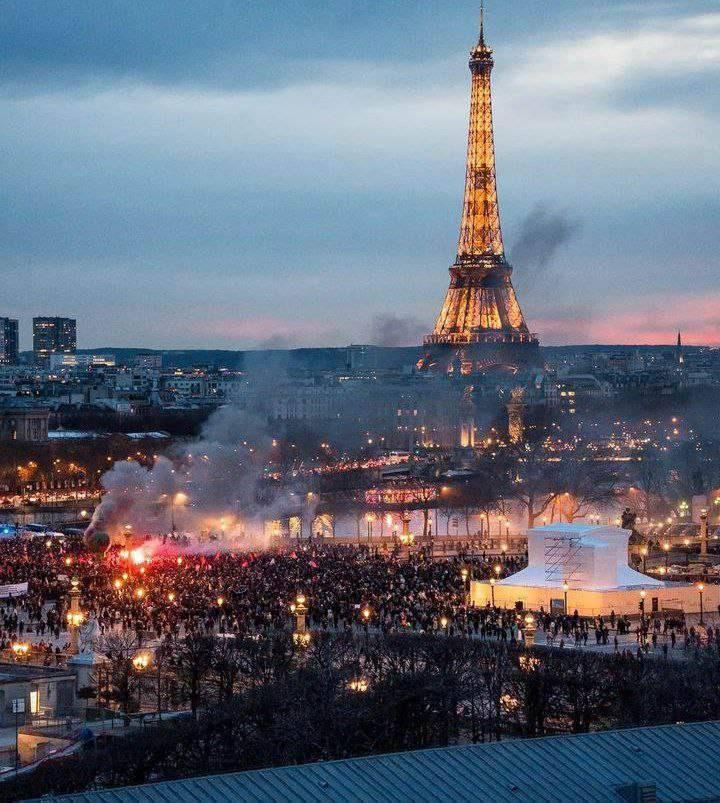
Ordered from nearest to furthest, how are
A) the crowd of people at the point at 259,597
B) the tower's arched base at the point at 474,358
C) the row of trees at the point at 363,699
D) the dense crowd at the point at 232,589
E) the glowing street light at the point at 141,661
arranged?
the row of trees at the point at 363,699
the glowing street light at the point at 141,661
the crowd of people at the point at 259,597
the dense crowd at the point at 232,589
the tower's arched base at the point at 474,358

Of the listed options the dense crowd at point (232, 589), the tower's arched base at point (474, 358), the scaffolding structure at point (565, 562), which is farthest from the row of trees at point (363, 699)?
the tower's arched base at point (474, 358)

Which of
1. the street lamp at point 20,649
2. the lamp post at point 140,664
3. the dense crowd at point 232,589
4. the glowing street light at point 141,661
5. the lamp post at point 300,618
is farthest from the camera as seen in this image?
the dense crowd at point 232,589

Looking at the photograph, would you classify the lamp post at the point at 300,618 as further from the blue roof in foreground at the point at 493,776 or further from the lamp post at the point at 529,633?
the blue roof in foreground at the point at 493,776

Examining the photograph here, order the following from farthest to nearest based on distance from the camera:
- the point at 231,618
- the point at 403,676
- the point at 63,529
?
the point at 63,529 → the point at 231,618 → the point at 403,676

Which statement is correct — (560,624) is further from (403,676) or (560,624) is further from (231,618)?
(403,676)

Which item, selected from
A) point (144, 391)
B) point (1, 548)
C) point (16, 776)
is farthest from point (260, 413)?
point (144, 391)

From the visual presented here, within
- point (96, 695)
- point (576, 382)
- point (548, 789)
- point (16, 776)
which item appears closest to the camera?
point (548, 789)
